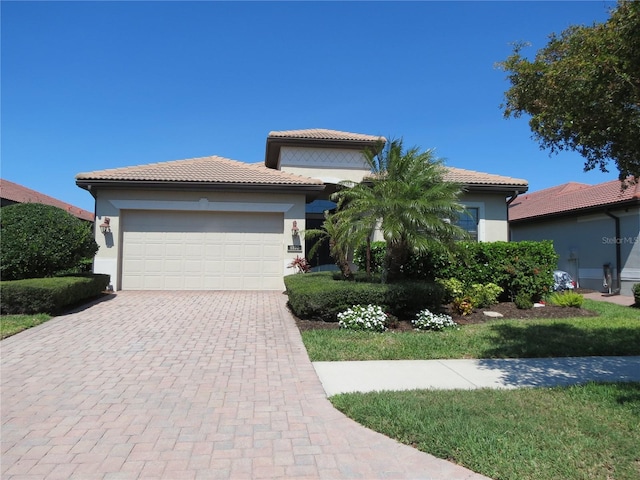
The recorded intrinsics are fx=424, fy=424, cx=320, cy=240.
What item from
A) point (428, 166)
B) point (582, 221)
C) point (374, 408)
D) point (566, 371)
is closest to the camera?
point (374, 408)

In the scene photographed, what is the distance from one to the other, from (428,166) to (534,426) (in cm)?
707

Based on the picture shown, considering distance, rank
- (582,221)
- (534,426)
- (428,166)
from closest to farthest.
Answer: (534,426) → (428,166) → (582,221)

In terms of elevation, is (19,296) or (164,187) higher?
(164,187)

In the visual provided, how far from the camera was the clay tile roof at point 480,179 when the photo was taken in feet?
51.8

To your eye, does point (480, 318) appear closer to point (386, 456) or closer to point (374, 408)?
point (374, 408)

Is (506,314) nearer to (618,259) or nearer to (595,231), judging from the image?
(618,259)

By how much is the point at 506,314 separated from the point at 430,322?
3.26 meters

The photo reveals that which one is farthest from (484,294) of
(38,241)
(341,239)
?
(38,241)

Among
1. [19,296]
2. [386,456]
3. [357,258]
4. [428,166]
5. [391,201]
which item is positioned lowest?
[386,456]

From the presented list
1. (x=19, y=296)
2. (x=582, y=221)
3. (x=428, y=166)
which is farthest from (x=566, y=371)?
(x=582, y=221)

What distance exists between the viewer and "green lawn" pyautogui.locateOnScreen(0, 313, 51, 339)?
8258 mm

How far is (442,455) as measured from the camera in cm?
371

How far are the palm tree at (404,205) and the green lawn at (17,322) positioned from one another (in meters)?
7.14

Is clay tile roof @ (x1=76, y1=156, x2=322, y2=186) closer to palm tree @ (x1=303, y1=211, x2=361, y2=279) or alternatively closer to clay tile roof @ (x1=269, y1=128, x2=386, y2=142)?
clay tile roof @ (x1=269, y1=128, x2=386, y2=142)
